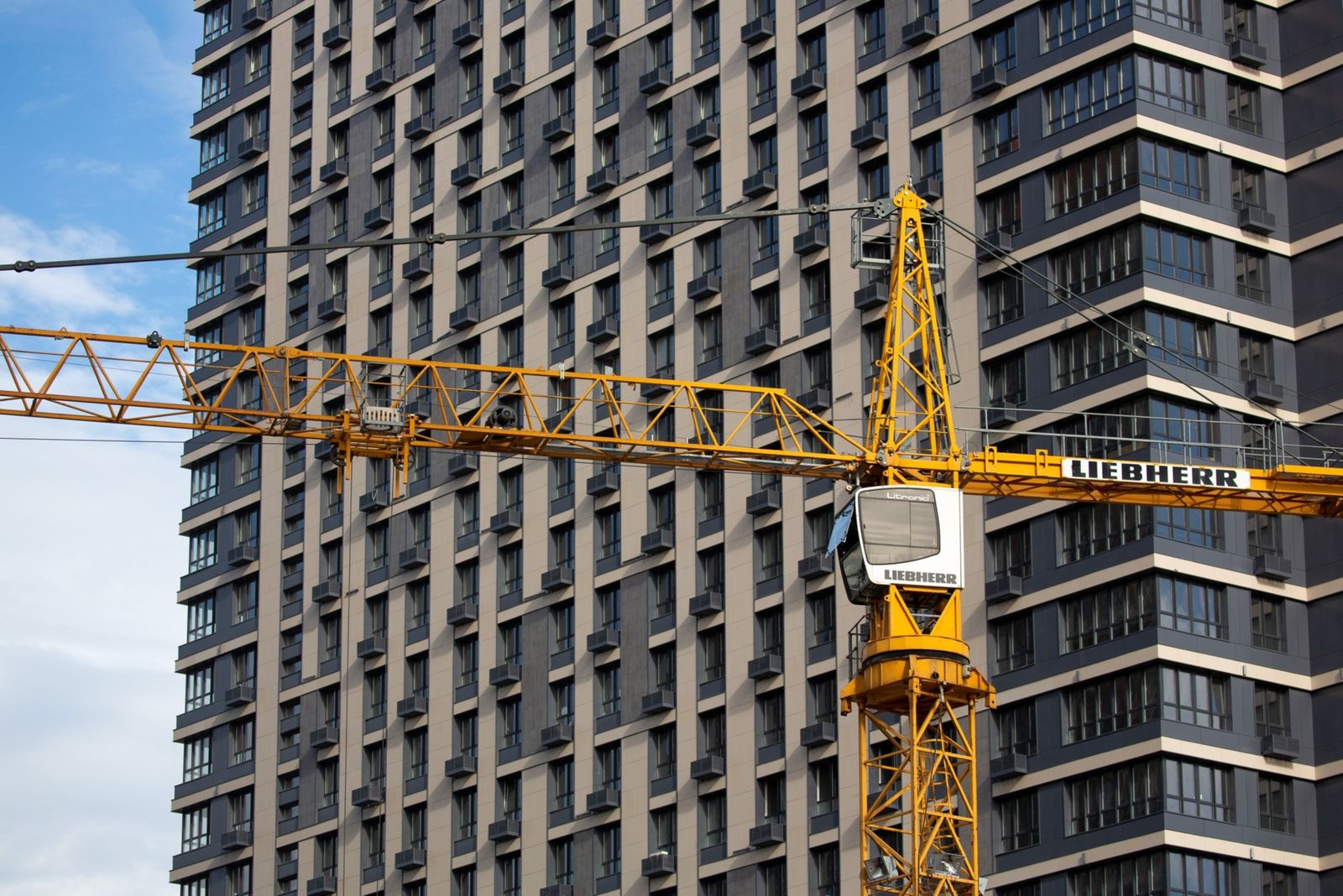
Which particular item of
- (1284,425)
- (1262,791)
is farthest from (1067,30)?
(1262,791)

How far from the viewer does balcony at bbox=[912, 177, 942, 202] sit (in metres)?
124

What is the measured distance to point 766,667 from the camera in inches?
4862

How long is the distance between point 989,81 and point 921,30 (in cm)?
468

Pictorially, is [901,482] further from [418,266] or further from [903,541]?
[418,266]

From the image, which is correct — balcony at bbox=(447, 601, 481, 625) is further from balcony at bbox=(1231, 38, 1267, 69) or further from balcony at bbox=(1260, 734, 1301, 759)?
balcony at bbox=(1231, 38, 1267, 69)

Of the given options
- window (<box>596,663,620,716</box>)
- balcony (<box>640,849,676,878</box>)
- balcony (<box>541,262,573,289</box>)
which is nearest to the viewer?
balcony (<box>640,849,676,878</box>)

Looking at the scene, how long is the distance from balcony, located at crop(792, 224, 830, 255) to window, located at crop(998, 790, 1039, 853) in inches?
1044

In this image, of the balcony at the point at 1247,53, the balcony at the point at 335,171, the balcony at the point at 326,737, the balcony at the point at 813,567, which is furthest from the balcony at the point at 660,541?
the balcony at the point at 335,171

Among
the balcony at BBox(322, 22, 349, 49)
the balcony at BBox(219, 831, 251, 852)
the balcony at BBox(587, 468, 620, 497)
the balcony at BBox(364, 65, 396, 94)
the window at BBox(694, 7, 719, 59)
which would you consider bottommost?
the balcony at BBox(219, 831, 251, 852)

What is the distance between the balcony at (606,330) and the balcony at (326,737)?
23.4 m

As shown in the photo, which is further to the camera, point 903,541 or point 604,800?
point 604,800

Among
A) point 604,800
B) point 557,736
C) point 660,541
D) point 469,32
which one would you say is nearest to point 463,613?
point 557,736

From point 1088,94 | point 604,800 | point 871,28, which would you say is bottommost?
point 604,800

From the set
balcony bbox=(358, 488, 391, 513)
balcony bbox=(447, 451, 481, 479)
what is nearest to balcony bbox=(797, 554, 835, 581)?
balcony bbox=(447, 451, 481, 479)
